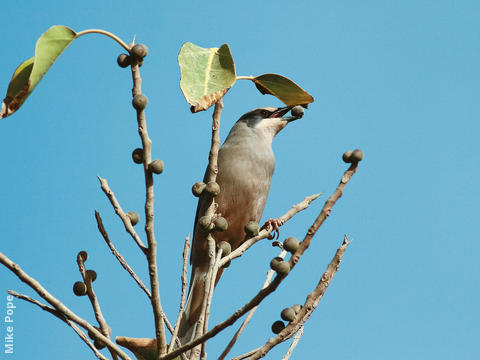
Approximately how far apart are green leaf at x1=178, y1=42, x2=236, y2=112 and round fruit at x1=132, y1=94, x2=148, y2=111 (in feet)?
0.57

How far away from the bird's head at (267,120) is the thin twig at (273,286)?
3123mm

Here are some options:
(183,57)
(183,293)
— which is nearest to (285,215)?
(183,293)

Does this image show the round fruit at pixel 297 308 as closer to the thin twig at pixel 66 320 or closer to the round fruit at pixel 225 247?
the round fruit at pixel 225 247

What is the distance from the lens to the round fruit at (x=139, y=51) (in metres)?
2.01

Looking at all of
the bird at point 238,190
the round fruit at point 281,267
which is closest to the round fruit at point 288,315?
the round fruit at point 281,267

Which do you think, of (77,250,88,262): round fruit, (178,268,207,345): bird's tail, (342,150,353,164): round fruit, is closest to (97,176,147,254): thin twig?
(77,250,88,262): round fruit

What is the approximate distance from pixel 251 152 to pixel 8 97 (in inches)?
108

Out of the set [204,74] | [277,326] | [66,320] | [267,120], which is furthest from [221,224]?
[267,120]

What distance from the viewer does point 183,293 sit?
7.66ft

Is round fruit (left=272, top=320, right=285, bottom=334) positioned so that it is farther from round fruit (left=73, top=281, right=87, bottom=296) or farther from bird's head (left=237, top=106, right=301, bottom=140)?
bird's head (left=237, top=106, right=301, bottom=140)

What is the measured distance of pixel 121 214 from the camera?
2.25m

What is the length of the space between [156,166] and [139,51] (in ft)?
1.32

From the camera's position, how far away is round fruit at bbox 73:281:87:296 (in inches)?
85.4

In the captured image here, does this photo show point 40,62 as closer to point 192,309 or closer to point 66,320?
point 66,320
